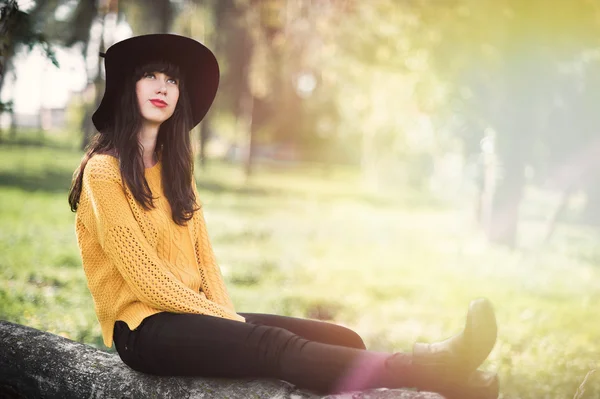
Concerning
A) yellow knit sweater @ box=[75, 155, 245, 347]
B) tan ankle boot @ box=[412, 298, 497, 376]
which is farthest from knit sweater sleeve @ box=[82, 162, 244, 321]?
tan ankle boot @ box=[412, 298, 497, 376]

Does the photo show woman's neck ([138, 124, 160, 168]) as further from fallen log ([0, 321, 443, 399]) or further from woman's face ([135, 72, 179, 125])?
fallen log ([0, 321, 443, 399])

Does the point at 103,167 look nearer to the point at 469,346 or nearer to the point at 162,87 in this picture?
the point at 162,87

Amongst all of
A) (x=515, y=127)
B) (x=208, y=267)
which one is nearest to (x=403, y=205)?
(x=515, y=127)

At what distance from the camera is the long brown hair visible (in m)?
3.12

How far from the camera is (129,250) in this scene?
9.66 feet

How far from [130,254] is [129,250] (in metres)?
0.02

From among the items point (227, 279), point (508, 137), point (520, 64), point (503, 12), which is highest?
point (503, 12)

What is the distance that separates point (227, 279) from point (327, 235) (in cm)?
660

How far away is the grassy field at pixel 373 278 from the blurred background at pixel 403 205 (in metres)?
0.04

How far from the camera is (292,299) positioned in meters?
8.34

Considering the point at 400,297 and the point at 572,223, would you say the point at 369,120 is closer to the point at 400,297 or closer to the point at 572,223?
the point at 572,223

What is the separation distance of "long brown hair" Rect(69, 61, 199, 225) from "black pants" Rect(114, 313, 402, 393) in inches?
25.4

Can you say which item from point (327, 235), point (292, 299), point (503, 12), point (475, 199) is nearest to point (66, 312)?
point (292, 299)


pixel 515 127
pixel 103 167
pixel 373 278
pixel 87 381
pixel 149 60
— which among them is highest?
pixel 515 127
